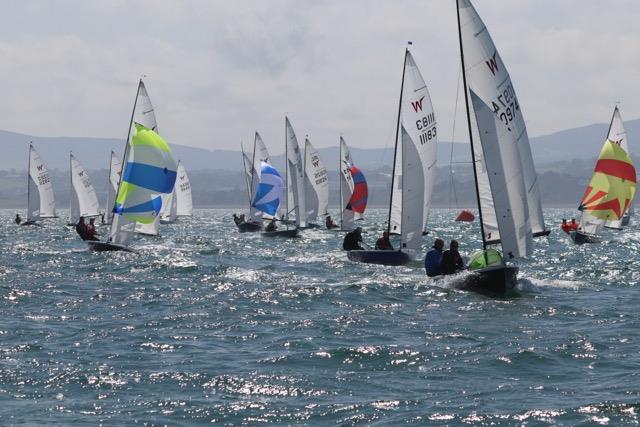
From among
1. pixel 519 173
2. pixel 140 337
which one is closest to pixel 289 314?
pixel 140 337

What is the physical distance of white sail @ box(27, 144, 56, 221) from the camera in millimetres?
61938

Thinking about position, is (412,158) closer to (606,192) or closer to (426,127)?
(426,127)

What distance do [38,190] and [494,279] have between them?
4695 centimetres

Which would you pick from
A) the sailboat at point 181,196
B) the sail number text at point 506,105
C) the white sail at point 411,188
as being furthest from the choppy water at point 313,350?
the sailboat at point 181,196

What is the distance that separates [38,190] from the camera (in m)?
62.1

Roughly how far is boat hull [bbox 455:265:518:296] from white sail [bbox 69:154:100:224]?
44.8 meters

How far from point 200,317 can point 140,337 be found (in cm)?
221

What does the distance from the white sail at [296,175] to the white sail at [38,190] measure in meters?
18.9

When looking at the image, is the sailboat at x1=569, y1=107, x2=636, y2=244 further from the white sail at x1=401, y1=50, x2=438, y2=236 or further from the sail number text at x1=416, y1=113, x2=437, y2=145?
the white sail at x1=401, y1=50, x2=438, y2=236

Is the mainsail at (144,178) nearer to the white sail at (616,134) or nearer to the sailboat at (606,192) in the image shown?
the sailboat at (606,192)

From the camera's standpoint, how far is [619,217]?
138ft

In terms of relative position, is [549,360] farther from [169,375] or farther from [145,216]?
[145,216]

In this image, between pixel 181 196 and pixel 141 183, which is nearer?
pixel 141 183

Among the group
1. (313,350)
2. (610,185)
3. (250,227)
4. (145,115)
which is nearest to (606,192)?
(610,185)
